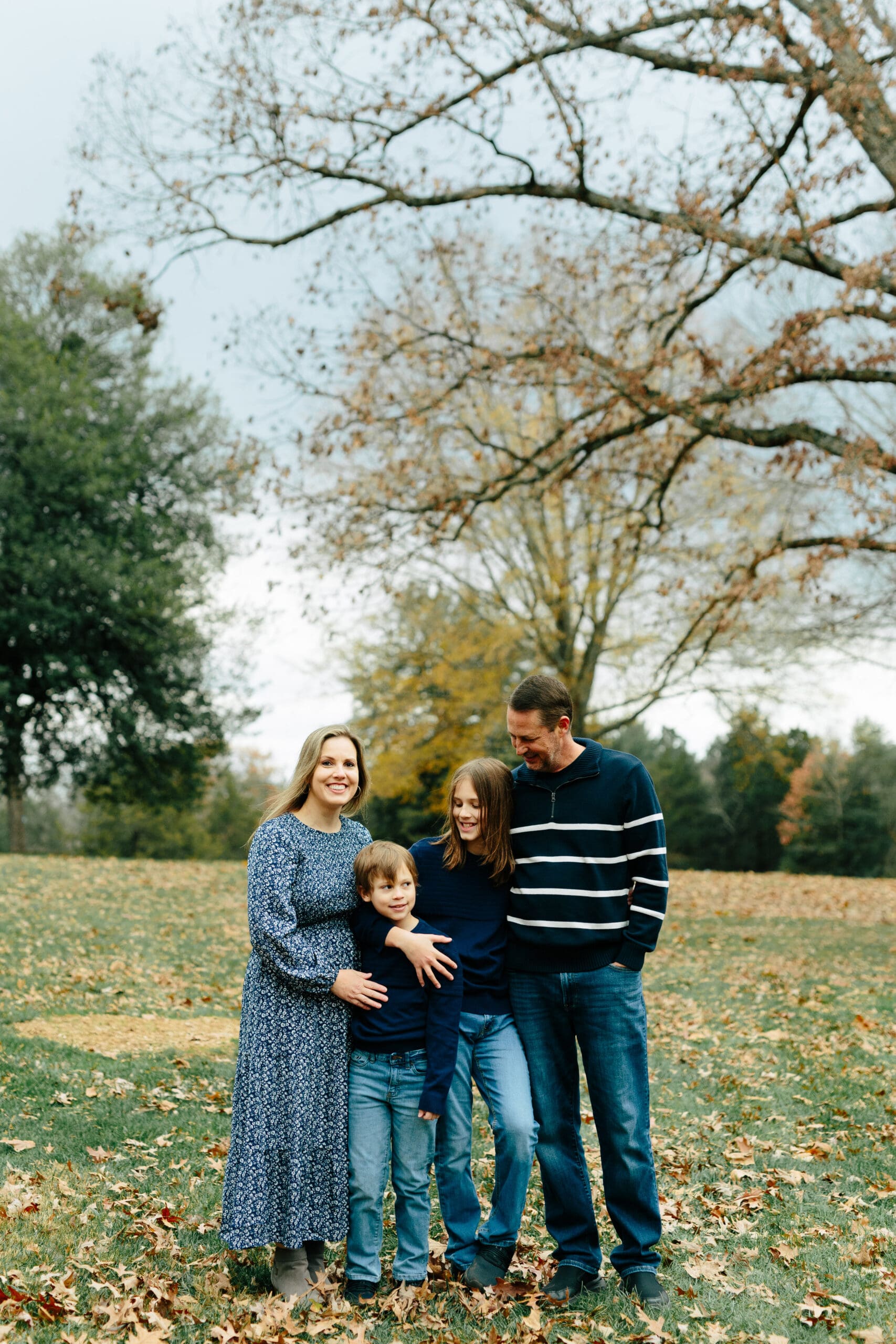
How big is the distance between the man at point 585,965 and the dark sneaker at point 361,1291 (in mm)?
670

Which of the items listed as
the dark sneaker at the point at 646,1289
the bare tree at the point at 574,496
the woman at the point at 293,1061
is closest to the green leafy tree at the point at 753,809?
the bare tree at the point at 574,496

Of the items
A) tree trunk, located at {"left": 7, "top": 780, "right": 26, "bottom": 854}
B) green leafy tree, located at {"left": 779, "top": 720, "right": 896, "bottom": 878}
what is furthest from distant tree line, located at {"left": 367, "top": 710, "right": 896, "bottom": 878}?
tree trunk, located at {"left": 7, "top": 780, "right": 26, "bottom": 854}

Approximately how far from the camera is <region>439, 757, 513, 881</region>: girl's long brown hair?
4184 mm

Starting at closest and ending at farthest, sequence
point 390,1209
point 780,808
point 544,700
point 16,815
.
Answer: point 544,700 < point 390,1209 < point 16,815 < point 780,808

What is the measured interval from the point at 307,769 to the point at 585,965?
128 centimetres

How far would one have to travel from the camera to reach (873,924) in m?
17.6

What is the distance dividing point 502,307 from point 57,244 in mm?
13851

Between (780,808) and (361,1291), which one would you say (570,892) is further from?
(780,808)

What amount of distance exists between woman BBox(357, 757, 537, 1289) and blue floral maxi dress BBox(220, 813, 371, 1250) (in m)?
0.26

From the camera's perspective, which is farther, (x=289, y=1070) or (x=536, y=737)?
(x=536, y=737)

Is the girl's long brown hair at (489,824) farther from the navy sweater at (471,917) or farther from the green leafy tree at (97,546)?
the green leafy tree at (97,546)

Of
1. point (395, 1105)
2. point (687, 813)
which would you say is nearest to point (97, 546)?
point (687, 813)

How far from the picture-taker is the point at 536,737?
4160 millimetres

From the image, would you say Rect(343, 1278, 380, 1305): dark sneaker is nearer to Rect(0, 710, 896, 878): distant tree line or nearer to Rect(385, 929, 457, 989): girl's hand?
Rect(385, 929, 457, 989): girl's hand
